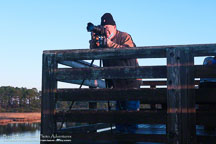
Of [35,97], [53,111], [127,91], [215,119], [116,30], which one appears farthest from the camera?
[35,97]

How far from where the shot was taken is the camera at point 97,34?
12.7 ft

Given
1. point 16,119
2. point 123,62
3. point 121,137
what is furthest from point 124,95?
point 16,119

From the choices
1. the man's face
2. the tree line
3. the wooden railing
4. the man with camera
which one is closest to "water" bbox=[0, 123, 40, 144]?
the man with camera

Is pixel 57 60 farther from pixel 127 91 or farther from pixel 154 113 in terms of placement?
pixel 154 113

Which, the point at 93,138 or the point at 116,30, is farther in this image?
the point at 116,30

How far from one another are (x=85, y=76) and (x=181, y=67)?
108cm

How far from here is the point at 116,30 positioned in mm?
4605

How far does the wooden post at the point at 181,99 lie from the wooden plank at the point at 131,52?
101mm

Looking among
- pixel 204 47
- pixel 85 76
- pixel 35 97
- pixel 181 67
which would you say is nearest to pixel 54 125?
pixel 85 76

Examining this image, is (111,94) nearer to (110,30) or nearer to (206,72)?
(206,72)

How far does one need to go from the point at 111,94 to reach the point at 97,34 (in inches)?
51.8

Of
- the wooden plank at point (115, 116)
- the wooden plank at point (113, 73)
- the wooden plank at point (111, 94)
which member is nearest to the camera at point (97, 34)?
the wooden plank at point (113, 73)

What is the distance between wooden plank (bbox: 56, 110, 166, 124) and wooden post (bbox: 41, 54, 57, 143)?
0.10 m

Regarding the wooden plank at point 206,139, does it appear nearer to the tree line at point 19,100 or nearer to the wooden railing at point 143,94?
the wooden railing at point 143,94
